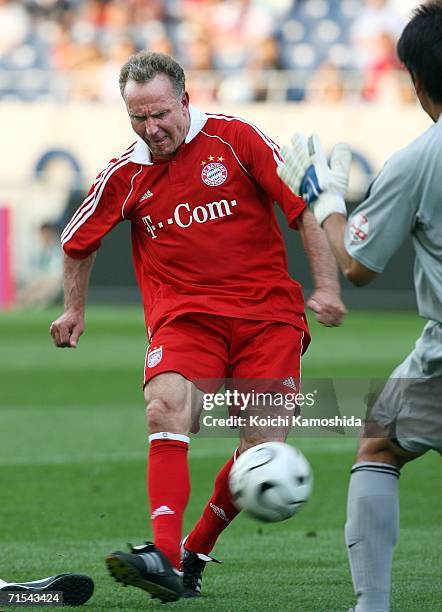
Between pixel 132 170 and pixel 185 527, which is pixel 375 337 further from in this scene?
pixel 132 170

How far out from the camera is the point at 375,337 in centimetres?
1691

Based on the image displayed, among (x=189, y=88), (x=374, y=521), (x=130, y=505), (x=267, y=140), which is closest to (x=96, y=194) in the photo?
(x=267, y=140)

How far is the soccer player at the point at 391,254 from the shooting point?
389 cm

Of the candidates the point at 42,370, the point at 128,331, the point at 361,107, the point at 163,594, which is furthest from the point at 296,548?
the point at 361,107

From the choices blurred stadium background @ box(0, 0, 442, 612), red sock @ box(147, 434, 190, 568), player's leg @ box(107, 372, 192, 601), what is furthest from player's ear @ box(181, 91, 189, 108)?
blurred stadium background @ box(0, 0, 442, 612)

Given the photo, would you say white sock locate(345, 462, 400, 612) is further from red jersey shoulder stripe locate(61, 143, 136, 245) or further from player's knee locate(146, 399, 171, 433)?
red jersey shoulder stripe locate(61, 143, 136, 245)

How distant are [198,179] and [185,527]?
2168 millimetres

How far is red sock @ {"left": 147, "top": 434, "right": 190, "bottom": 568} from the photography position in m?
4.67

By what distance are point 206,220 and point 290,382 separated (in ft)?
2.39

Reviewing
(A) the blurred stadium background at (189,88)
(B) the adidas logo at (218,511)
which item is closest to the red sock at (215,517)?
(B) the adidas logo at (218,511)

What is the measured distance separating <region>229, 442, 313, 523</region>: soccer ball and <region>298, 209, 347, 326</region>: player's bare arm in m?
0.51

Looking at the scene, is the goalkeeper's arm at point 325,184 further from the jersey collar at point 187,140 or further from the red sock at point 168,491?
the red sock at point 168,491

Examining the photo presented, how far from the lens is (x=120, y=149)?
2223cm

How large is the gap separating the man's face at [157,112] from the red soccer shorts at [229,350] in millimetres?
703
